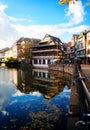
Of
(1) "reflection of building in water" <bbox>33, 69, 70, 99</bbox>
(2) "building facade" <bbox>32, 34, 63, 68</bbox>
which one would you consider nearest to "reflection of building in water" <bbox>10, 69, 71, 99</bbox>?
(1) "reflection of building in water" <bbox>33, 69, 70, 99</bbox>

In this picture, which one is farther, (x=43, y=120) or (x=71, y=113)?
(x=43, y=120)

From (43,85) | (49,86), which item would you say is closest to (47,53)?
(43,85)

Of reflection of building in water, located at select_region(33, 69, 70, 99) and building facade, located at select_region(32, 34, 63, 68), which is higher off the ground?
building facade, located at select_region(32, 34, 63, 68)

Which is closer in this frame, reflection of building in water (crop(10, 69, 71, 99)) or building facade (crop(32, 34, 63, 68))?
reflection of building in water (crop(10, 69, 71, 99))

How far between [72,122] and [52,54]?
64.8 meters

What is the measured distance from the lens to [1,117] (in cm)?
1221

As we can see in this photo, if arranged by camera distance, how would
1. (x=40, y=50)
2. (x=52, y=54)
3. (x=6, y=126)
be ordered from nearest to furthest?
(x=6, y=126) < (x=52, y=54) < (x=40, y=50)

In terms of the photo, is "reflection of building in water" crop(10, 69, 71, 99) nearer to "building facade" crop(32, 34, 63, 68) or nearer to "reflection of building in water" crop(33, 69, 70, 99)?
"reflection of building in water" crop(33, 69, 70, 99)

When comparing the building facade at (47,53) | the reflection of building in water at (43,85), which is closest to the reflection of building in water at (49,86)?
the reflection of building in water at (43,85)

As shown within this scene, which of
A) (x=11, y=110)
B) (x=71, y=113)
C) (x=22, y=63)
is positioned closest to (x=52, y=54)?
(x=22, y=63)

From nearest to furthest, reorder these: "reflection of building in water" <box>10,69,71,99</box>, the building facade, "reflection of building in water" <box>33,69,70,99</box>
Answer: "reflection of building in water" <box>33,69,70,99</box> → "reflection of building in water" <box>10,69,71,99</box> → the building facade

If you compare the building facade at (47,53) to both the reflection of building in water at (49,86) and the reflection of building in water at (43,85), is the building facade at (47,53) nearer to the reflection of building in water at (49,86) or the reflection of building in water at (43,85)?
the reflection of building in water at (43,85)

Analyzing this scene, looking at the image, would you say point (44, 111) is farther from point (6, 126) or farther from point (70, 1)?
point (70, 1)

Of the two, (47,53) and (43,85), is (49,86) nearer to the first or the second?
(43,85)
